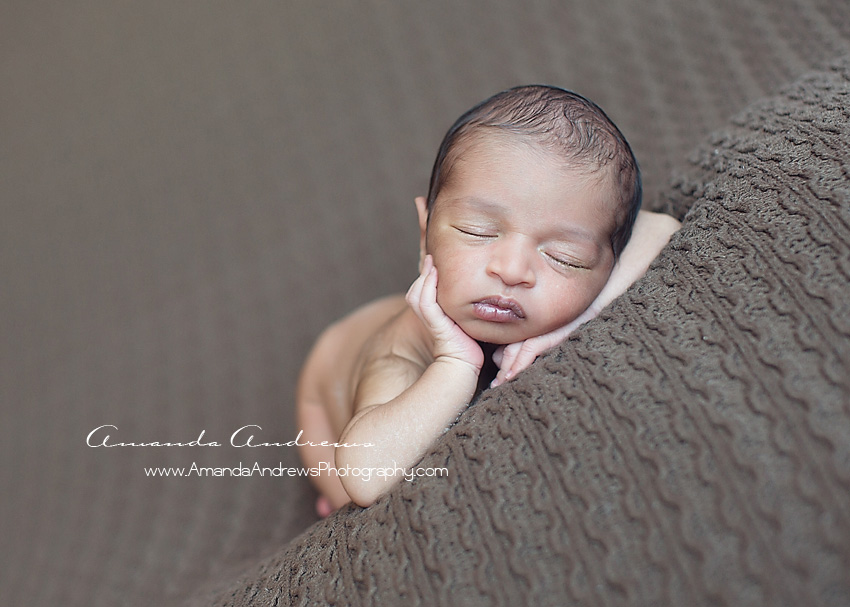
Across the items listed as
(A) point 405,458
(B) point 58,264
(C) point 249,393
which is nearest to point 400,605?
(A) point 405,458

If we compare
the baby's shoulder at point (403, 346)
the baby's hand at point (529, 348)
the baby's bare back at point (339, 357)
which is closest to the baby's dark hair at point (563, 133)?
the baby's hand at point (529, 348)

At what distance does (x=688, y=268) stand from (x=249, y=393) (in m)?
1.03

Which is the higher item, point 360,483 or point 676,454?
point 676,454

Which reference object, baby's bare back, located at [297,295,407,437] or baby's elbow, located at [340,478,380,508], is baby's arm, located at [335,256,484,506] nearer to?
baby's elbow, located at [340,478,380,508]

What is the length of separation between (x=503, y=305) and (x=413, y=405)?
7.3 inches

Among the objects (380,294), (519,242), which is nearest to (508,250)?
(519,242)

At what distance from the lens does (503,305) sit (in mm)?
912

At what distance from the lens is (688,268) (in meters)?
0.79

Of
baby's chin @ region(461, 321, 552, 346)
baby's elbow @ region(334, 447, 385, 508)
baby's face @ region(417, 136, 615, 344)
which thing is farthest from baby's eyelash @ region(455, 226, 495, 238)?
baby's elbow @ region(334, 447, 385, 508)

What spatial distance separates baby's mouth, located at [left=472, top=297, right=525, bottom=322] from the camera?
3.00 ft

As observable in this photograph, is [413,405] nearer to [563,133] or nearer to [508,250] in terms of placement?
[508,250]

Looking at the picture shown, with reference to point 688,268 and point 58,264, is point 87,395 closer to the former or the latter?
point 58,264

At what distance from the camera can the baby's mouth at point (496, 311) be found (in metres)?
0.91

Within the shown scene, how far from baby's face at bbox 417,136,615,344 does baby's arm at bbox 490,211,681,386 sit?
0.06ft
